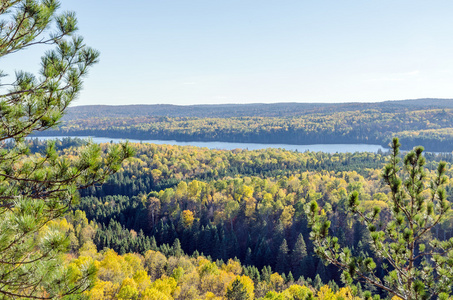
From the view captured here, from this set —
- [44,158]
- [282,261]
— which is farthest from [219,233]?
[44,158]

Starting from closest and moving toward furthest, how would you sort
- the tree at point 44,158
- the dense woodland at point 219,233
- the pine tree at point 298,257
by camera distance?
1. the tree at point 44,158
2. the dense woodland at point 219,233
3. the pine tree at point 298,257

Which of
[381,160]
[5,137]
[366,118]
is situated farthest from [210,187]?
[366,118]

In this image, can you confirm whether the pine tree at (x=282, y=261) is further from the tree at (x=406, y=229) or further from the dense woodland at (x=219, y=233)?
the tree at (x=406, y=229)

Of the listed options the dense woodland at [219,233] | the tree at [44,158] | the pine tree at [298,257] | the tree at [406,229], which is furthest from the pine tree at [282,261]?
the tree at [44,158]

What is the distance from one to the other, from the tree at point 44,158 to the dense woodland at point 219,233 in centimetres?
1695

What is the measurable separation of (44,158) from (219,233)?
140ft

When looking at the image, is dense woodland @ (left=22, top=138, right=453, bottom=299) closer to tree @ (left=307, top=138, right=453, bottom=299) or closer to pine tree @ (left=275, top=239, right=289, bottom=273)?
pine tree @ (left=275, top=239, right=289, bottom=273)

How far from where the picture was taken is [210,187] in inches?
2333

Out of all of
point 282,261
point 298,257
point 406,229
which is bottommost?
Answer: point 282,261

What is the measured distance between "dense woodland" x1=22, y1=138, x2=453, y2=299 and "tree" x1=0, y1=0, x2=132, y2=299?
16.9 m

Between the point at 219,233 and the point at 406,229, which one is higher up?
the point at 406,229

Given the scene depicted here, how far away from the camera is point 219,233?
47.5 m

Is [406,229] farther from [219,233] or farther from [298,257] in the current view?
[219,233]

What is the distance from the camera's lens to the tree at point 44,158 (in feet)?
17.3
